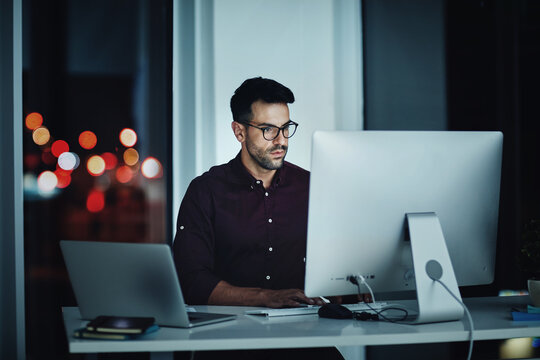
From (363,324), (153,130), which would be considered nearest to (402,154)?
(363,324)

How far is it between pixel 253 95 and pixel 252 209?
2.08 ft

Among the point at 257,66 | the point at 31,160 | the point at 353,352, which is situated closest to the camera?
the point at 31,160

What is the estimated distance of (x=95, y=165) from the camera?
3.09 metres

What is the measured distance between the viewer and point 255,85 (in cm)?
317

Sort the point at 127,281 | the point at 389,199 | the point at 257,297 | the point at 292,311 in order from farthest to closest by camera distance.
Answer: the point at 257,297 < the point at 292,311 < the point at 389,199 < the point at 127,281

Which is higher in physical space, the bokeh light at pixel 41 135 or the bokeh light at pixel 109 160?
the bokeh light at pixel 41 135

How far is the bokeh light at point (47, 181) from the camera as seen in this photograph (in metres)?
3.00

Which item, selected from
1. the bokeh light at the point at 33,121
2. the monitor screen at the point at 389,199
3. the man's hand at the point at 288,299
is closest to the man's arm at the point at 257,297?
the man's hand at the point at 288,299

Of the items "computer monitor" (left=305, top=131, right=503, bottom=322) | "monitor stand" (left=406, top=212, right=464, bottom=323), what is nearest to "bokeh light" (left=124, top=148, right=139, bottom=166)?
"computer monitor" (left=305, top=131, right=503, bottom=322)

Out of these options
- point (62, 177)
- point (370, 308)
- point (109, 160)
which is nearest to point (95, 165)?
point (109, 160)

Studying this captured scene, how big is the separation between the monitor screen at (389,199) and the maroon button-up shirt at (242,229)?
Answer: 4.28 ft

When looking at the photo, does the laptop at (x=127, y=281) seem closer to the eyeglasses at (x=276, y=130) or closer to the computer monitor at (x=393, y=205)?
the computer monitor at (x=393, y=205)

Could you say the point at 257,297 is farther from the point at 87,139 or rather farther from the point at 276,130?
the point at 87,139

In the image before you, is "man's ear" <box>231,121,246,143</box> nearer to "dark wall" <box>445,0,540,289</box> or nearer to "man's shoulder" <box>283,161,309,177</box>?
"man's shoulder" <box>283,161,309,177</box>
